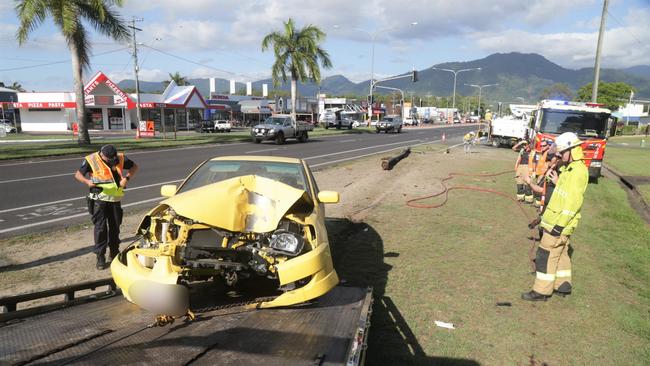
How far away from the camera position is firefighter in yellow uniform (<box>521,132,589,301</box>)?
203 inches

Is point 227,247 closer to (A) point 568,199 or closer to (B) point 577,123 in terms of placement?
(A) point 568,199

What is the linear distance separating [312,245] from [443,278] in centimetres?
247

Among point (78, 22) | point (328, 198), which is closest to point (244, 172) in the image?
point (328, 198)

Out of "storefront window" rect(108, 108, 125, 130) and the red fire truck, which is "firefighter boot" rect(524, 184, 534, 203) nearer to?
the red fire truck

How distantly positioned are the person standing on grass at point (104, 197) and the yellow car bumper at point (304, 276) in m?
3.13

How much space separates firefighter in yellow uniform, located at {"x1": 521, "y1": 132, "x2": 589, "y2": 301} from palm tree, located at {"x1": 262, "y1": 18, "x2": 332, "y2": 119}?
3690 cm

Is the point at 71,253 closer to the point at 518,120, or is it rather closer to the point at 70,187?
the point at 70,187

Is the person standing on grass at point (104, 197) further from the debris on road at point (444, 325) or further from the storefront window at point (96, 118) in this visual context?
the storefront window at point (96, 118)

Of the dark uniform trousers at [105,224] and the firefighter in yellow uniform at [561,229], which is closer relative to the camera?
the firefighter in yellow uniform at [561,229]

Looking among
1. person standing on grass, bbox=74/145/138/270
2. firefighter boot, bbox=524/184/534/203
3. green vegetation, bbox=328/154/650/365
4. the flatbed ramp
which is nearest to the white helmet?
green vegetation, bbox=328/154/650/365

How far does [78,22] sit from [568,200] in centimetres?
2459

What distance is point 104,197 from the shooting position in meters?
5.79

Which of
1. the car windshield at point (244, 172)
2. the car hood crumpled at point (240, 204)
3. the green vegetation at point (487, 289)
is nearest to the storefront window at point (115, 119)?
the green vegetation at point (487, 289)

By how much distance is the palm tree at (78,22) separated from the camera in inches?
855
